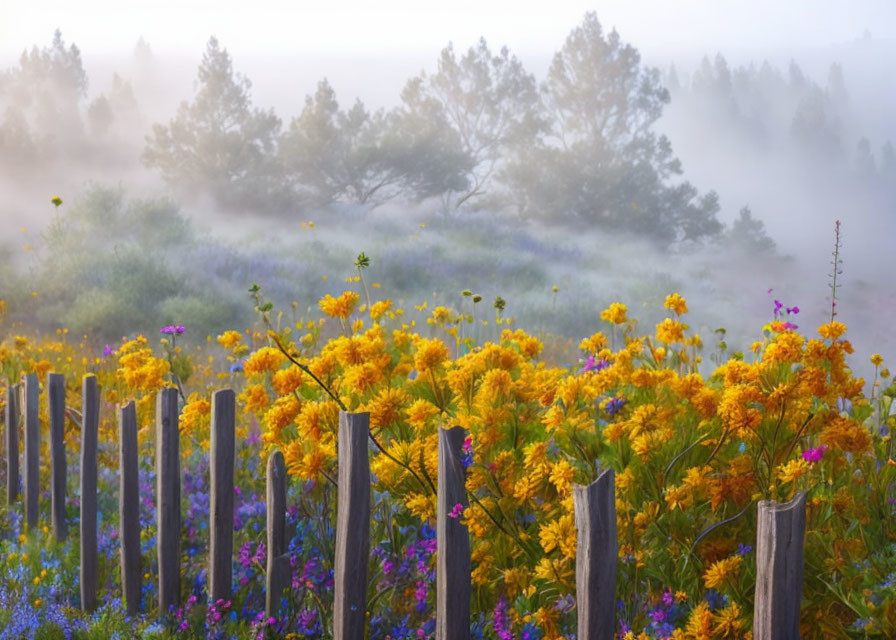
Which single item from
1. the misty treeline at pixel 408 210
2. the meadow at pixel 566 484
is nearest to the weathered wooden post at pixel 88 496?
the meadow at pixel 566 484

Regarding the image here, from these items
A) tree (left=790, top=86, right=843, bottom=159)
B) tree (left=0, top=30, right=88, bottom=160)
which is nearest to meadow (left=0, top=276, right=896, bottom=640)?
tree (left=0, top=30, right=88, bottom=160)

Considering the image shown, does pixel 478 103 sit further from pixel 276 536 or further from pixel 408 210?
pixel 276 536

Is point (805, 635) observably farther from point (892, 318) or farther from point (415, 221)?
point (415, 221)

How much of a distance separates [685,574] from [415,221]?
2449 centimetres

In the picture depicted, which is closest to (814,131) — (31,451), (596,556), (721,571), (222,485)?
(31,451)

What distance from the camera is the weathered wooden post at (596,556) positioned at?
2408 millimetres

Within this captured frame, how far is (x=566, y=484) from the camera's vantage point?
9.00 feet

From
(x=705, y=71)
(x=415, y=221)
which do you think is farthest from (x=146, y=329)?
(x=705, y=71)

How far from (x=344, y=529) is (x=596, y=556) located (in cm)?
105

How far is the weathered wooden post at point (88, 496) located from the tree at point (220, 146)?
23262mm

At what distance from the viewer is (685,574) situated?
2.96 m

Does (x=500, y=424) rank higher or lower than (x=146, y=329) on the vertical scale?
higher

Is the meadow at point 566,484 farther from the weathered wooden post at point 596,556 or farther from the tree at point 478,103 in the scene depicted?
the tree at point 478,103

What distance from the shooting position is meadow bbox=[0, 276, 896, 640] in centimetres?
285
